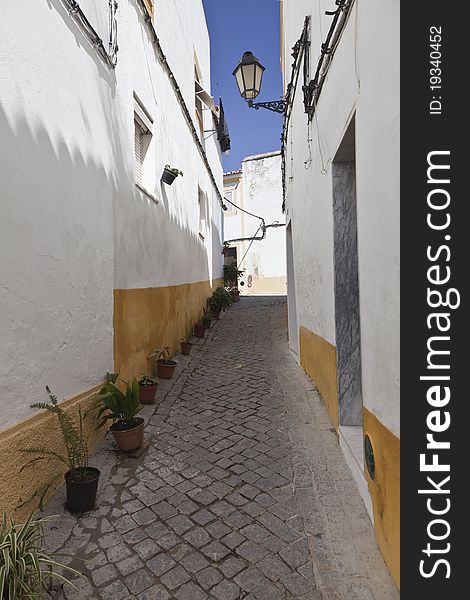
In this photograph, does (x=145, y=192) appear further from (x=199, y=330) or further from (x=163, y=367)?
(x=199, y=330)

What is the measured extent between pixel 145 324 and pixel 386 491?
359cm

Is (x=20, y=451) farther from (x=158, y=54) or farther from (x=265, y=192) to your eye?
(x=265, y=192)

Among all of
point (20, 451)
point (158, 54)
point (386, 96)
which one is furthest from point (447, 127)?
point (158, 54)

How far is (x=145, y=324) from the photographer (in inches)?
191

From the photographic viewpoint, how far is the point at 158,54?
547cm

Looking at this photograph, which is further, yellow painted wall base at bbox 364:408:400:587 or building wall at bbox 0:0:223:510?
building wall at bbox 0:0:223:510

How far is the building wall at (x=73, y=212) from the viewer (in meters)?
2.27

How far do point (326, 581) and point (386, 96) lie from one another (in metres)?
2.35

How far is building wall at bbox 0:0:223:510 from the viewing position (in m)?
2.27

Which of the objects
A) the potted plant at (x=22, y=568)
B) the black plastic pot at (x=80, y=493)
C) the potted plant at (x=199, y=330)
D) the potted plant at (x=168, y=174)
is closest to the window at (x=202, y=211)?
the potted plant at (x=199, y=330)

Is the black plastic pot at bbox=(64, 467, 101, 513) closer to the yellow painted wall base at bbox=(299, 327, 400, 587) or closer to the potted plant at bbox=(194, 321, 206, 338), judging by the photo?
the yellow painted wall base at bbox=(299, 327, 400, 587)

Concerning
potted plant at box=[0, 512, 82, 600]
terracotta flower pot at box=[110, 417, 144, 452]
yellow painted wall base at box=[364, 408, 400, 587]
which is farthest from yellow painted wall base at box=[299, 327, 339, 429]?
potted plant at box=[0, 512, 82, 600]

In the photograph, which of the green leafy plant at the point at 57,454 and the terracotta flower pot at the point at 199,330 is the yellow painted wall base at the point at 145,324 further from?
the green leafy plant at the point at 57,454

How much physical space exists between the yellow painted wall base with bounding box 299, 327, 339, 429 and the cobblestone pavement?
0.72 ft
